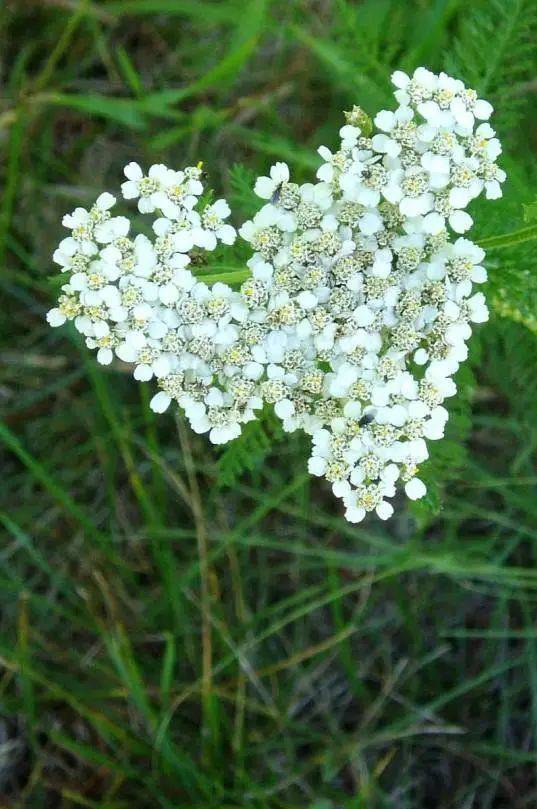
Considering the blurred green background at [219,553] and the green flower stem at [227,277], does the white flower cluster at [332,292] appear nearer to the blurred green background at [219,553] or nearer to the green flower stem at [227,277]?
the green flower stem at [227,277]

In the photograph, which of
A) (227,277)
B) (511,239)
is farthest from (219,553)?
(511,239)

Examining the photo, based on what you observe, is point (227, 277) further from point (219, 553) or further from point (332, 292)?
point (219, 553)

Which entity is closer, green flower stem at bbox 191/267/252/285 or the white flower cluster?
the white flower cluster

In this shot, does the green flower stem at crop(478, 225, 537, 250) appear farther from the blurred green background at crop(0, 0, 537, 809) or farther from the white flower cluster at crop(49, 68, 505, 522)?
Result: the blurred green background at crop(0, 0, 537, 809)

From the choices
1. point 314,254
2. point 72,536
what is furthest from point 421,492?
point 72,536

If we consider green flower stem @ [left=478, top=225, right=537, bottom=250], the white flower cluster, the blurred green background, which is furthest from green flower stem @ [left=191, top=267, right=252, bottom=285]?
the blurred green background

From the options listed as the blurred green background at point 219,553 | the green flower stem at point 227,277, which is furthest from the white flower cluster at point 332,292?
the blurred green background at point 219,553
